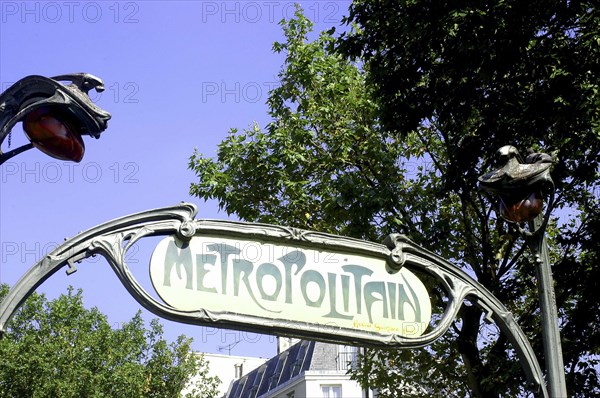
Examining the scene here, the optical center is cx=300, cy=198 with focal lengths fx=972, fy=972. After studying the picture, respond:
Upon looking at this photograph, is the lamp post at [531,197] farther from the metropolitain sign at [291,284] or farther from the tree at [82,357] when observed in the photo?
the tree at [82,357]

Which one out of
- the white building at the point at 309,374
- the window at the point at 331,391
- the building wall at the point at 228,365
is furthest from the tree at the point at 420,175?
the building wall at the point at 228,365

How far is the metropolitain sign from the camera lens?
6242 mm

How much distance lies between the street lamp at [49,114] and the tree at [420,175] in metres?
8.73

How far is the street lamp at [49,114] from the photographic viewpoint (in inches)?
225

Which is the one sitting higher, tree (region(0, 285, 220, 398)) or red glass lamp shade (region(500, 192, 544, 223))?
tree (region(0, 285, 220, 398))

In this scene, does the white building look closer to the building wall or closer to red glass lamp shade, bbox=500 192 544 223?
the building wall

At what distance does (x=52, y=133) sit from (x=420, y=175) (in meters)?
15.0

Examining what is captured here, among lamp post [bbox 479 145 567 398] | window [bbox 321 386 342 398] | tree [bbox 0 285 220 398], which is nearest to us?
lamp post [bbox 479 145 567 398]

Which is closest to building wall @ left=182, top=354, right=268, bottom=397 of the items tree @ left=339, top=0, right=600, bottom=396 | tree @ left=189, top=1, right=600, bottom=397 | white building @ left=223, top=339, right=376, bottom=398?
white building @ left=223, top=339, right=376, bottom=398

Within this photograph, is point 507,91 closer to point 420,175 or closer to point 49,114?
point 420,175

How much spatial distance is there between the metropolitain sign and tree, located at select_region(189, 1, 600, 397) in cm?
755

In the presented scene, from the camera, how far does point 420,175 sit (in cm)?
2020

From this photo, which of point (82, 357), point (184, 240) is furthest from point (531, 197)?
point (82, 357)

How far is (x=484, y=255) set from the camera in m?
17.8
